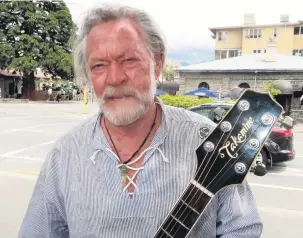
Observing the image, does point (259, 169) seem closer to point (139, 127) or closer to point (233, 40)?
point (139, 127)

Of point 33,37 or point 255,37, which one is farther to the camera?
point 255,37

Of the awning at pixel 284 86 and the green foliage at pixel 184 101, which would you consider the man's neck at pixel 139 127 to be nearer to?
the green foliage at pixel 184 101

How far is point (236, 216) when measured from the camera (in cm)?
136

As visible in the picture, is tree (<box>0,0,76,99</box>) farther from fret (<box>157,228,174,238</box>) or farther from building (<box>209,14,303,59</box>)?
fret (<box>157,228,174,238</box>)

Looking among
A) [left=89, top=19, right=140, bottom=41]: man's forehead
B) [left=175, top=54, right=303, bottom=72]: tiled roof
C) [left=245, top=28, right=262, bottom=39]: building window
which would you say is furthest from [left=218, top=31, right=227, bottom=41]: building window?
[left=89, top=19, right=140, bottom=41]: man's forehead

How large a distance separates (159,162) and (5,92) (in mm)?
47012

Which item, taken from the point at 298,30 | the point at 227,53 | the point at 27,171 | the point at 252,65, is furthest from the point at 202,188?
the point at 227,53

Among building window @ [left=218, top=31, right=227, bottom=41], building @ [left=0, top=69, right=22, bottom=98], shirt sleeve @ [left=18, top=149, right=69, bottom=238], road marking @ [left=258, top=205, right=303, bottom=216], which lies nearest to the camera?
shirt sleeve @ [left=18, top=149, right=69, bottom=238]

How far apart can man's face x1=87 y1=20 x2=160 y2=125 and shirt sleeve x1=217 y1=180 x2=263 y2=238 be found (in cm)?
44

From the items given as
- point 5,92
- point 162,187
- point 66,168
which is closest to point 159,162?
point 162,187

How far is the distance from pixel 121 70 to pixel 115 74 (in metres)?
0.03

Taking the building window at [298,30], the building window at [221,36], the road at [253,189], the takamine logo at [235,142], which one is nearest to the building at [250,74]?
the road at [253,189]

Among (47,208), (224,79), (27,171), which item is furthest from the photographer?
(224,79)

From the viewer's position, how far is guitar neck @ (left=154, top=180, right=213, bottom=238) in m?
1.31
